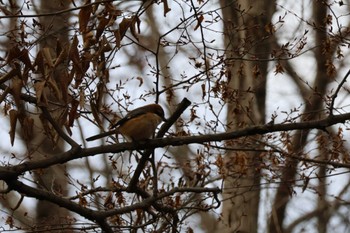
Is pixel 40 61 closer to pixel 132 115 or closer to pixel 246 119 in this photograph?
pixel 132 115

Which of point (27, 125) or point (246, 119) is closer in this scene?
point (27, 125)

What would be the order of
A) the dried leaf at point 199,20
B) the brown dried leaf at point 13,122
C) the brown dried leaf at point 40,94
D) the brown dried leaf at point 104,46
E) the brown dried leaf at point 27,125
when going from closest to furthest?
1. the brown dried leaf at point 40,94
2. the brown dried leaf at point 13,122
3. the brown dried leaf at point 27,125
4. the brown dried leaf at point 104,46
5. the dried leaf at point 199,20

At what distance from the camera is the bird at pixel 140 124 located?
166 inches

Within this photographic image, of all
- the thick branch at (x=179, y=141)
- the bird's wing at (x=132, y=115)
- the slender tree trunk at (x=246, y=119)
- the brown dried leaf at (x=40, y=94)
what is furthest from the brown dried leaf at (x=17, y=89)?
the slender tree trunk at (x=246, y=119)

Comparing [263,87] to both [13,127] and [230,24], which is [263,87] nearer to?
[230,24]

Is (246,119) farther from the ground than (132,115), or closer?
farther from the ground

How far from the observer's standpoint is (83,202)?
4953 mm

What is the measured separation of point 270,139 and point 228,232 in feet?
5.07

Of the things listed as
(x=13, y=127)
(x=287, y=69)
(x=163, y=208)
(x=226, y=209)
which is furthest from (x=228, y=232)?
(x=13, y=127)

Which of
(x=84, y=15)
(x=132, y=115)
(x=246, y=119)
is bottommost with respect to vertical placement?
(x=84, y=15)

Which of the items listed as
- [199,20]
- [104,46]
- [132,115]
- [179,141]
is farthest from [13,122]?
[199,20]

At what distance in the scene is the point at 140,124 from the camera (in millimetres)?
4273

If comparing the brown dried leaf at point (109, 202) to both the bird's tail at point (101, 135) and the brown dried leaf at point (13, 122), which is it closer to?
the bird's tail at point (101, 135)

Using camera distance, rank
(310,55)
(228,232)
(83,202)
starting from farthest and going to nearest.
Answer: (310,55), (228,232), (83,202)
